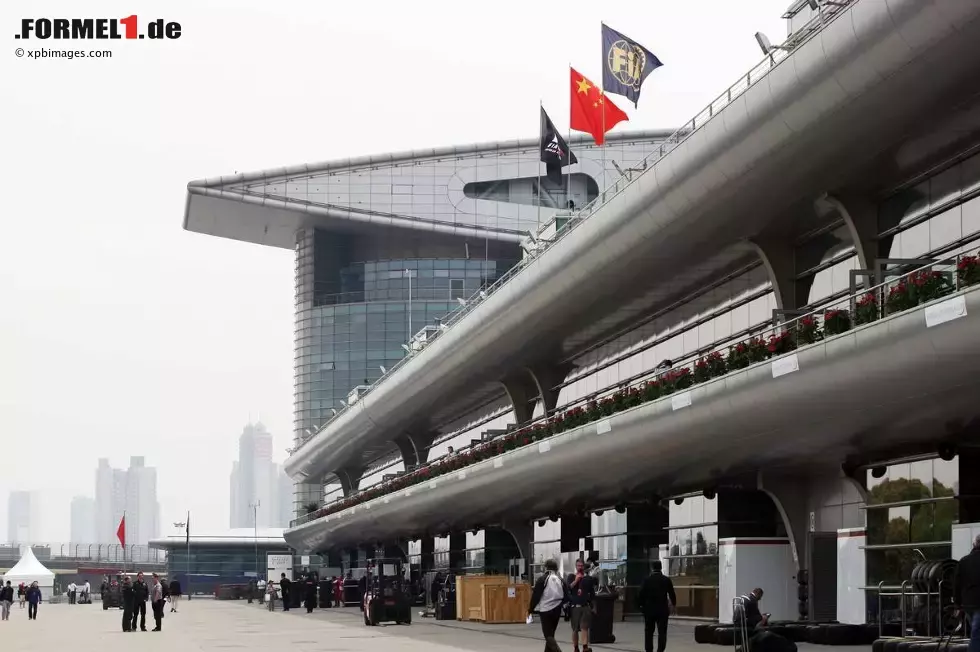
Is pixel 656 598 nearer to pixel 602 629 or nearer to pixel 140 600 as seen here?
pixel 602 629

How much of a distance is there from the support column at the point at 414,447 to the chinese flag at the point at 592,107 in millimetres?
37398

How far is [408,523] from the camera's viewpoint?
2640 inches

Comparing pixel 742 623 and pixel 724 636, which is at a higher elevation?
pixel 742 623

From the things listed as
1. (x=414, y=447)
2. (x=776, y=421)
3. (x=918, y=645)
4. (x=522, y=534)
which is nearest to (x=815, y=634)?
(x=776, y=421)

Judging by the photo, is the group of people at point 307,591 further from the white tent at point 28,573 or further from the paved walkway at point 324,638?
the white tent at point 28,573

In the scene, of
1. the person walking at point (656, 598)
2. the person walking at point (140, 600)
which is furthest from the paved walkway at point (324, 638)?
the person walking at point (656, 598)

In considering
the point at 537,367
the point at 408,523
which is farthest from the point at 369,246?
the point at 537,367

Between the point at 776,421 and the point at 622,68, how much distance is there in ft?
41.0

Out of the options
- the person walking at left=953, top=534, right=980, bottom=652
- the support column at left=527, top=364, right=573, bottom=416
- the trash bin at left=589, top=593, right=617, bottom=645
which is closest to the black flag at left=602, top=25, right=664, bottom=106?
the trash bin at left=589, top=593, right=617, bottom=645

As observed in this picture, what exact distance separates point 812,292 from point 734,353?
623cm

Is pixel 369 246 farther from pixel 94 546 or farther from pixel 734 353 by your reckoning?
pixel 734 353

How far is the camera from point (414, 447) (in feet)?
258

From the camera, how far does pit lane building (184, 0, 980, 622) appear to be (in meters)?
24.6

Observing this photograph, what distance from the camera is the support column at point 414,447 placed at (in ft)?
253
